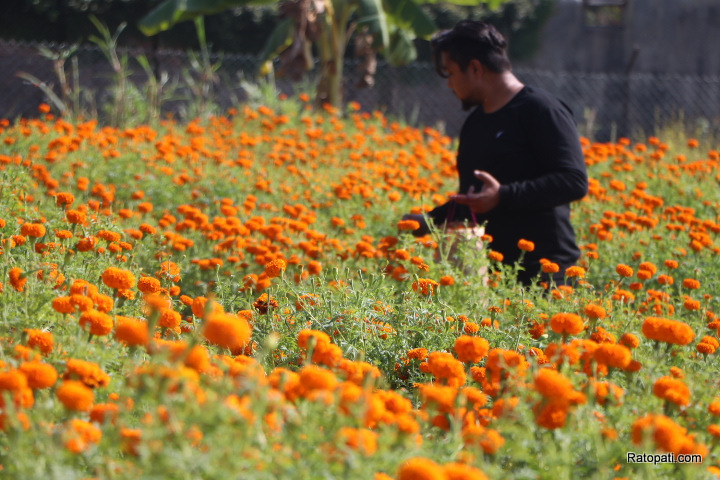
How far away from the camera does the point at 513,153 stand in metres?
4.11

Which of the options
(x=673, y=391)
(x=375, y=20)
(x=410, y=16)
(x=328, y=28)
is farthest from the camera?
(x=328, y=28)

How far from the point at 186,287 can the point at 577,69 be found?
17.9m

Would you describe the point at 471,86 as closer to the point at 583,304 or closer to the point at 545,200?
the point at 545,200

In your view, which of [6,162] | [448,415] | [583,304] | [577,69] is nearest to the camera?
[448,415]

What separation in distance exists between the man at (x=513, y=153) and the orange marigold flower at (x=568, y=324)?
1569 millimetres

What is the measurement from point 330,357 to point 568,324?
27.4 inches

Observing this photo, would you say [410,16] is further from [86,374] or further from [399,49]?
[86,374]

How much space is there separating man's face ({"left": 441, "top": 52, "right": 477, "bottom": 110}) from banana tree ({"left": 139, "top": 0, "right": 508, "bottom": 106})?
22.4ft

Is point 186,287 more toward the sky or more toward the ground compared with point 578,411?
more toward the ground

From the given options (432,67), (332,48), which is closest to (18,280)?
(332,48)

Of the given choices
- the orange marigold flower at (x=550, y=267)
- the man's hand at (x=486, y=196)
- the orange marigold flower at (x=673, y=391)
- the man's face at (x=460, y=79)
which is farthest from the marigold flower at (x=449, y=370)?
the man's face at (x=460, y=79)

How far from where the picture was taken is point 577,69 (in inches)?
814

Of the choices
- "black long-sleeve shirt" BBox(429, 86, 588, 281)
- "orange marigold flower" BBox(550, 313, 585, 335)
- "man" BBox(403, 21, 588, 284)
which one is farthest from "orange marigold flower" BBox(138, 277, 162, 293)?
"black long-sleeve shirt" BBox(429, 86, 588, 281)

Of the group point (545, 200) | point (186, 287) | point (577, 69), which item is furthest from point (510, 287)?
point (577, 69)
